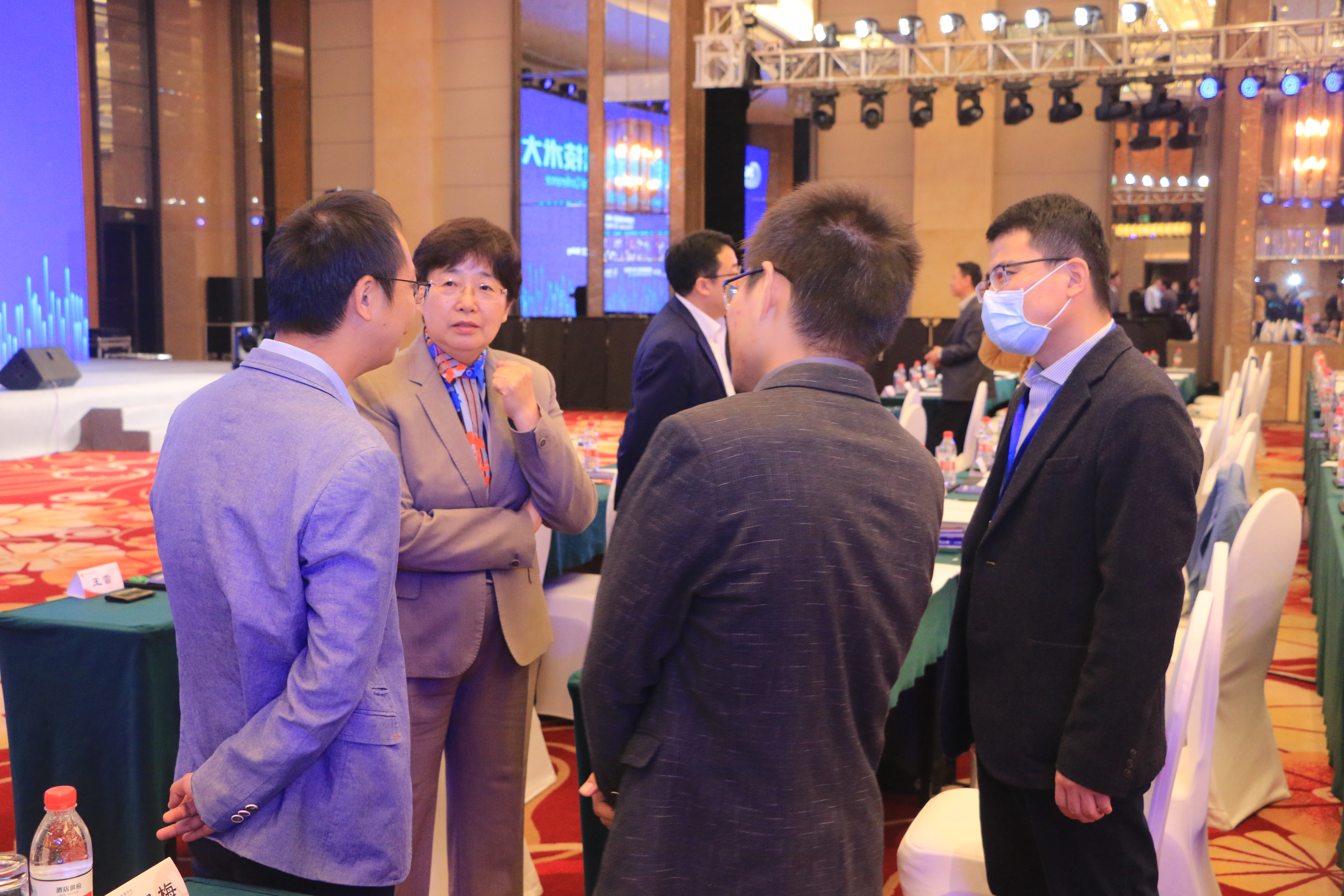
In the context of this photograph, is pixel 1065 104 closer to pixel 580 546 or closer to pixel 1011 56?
pixel 1011 56

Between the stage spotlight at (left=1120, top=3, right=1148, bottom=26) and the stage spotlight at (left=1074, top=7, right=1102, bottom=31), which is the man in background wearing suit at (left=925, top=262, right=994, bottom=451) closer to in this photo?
the stage spotlight at (left=1074, top=7, right=1102, bottom=31)

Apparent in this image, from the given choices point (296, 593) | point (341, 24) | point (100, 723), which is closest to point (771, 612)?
point (296, 593)

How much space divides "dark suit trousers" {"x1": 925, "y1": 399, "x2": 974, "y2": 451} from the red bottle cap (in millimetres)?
5898

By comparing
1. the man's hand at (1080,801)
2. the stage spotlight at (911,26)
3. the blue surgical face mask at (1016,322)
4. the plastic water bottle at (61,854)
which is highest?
the stage spotlight at (911,26)

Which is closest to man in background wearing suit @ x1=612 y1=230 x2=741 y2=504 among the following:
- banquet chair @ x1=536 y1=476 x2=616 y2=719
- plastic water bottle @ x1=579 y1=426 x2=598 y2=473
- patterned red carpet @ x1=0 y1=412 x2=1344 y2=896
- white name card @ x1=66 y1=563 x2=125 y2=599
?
banquet chair @ x1=536 y1=476 x2=616 y2=719

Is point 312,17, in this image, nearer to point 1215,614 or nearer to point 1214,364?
point 1214,364

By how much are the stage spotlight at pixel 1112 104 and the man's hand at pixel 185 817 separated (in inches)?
435

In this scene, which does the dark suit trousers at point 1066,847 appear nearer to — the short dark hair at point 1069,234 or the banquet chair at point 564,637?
the short dark hair at point 1069,234

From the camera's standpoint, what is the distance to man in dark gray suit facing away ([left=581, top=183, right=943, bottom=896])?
116 centimetres

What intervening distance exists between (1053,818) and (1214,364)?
12.5 metres

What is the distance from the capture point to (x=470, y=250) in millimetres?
2168

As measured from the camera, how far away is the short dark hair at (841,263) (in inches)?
49.8

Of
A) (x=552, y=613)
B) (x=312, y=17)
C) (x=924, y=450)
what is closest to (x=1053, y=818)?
(x=924, y=450)

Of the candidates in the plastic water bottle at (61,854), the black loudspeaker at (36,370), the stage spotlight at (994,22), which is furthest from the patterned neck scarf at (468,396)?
the stage spotlight at (994,22)
